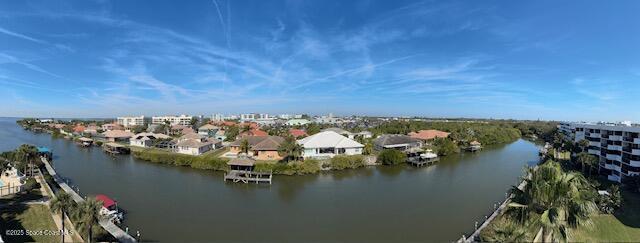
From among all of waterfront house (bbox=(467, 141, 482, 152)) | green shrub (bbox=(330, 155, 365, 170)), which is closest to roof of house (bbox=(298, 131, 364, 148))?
green shrub (bbox=(330, 155, 365, 170))

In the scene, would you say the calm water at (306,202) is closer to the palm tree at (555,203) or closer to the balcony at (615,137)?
the palm tree at (555,203)

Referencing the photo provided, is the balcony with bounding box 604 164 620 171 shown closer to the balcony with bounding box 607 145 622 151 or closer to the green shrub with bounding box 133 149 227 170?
the balcony with bounding box 607 145 622 151

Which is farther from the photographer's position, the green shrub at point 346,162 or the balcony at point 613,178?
the green shrub at point 346,162

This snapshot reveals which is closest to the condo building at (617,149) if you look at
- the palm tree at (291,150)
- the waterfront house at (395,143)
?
the waterfront house at (395,143)

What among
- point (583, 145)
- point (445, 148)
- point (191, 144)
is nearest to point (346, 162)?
point (445, 148)

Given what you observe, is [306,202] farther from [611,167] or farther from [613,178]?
[611,167]
